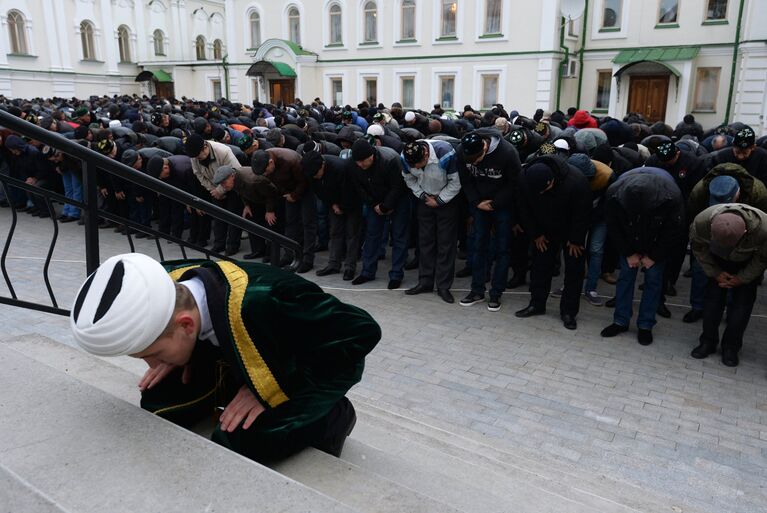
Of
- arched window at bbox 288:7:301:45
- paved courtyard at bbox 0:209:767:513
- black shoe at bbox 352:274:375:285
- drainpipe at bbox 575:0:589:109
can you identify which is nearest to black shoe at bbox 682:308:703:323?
paved courtyard at bbox 0:209:767:513

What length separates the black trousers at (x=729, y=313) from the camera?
191 inches

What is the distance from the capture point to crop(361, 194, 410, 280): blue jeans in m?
7.08

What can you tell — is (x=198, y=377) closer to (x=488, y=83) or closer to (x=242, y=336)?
(x=242, y=336)

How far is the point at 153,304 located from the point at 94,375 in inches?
60.0

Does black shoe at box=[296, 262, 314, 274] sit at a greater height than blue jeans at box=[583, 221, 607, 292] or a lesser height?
lesser

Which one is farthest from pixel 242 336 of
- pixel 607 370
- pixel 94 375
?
pixel 607 370

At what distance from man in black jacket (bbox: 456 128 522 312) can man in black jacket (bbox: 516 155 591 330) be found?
289mm

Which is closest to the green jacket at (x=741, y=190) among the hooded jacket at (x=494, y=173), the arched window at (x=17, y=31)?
the hooded jacket at (x=494, y=173)

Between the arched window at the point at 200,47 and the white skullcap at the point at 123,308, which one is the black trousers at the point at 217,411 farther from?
the arched window at the point at 200,47

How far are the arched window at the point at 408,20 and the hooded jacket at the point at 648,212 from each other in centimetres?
2221

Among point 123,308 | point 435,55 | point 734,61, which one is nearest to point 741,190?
point 123,308

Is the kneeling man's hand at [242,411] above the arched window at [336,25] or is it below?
below

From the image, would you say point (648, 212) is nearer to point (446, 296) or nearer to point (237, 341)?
point (446, 296)

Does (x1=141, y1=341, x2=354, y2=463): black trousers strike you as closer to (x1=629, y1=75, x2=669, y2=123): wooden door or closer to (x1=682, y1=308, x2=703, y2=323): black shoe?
(x1=682, y1=308, x2=703, y2=323): black shoe
